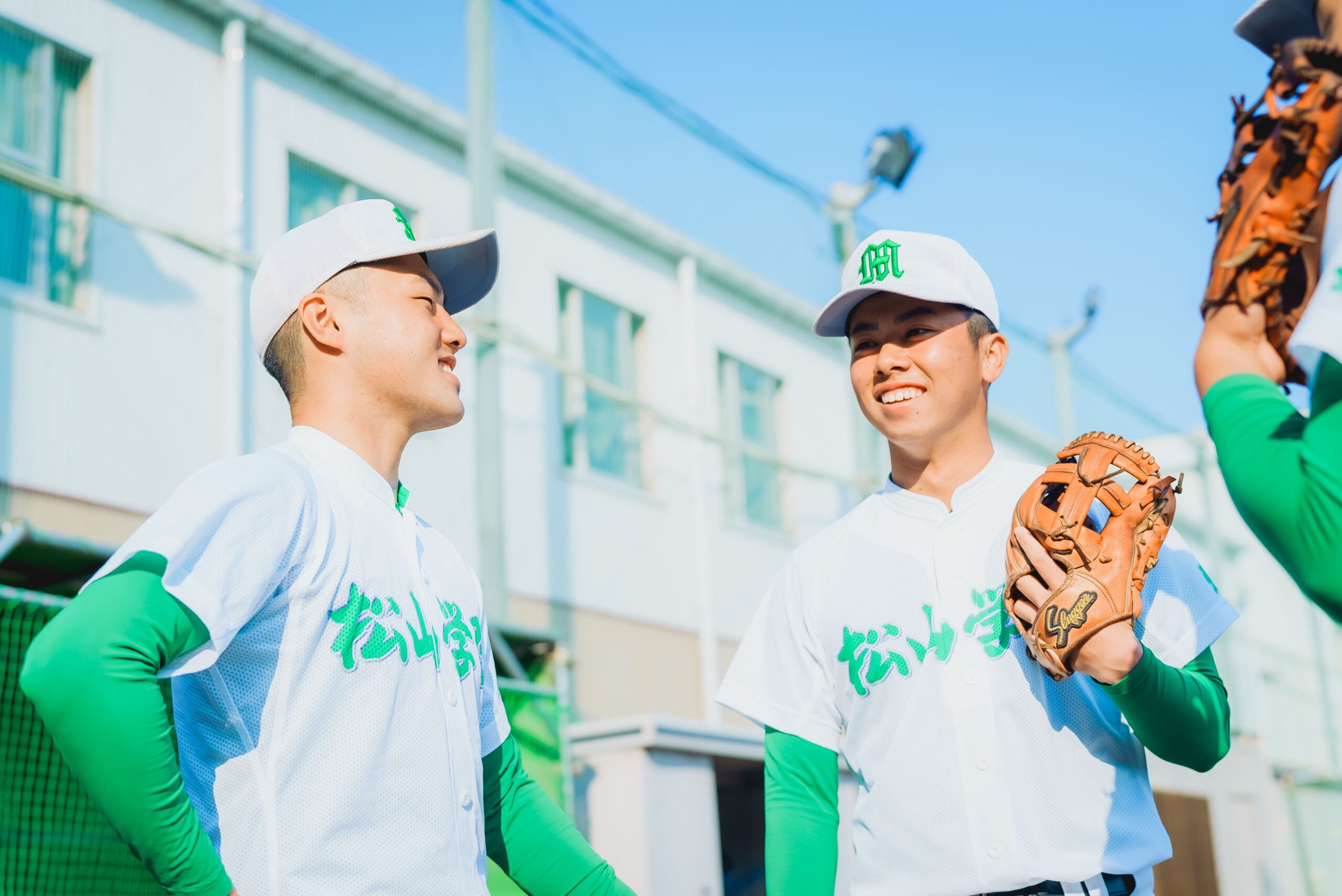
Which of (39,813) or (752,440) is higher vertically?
(752,440)

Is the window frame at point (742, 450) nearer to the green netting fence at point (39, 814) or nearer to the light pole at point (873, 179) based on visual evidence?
the light pole at point (873, 179)

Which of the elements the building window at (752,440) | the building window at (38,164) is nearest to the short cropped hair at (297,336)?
the building window at (38,164)

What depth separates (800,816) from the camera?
2865 mm

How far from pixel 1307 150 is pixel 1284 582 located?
18.9 m

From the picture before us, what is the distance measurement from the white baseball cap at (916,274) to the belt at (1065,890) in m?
1.23

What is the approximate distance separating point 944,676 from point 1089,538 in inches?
18.8

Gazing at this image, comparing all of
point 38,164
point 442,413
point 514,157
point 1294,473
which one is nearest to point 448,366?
point 442,413

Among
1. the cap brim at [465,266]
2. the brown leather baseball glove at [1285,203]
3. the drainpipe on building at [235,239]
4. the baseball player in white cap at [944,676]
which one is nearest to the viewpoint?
the brown leather baseball glove at [1285,203]

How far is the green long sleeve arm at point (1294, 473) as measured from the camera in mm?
1538

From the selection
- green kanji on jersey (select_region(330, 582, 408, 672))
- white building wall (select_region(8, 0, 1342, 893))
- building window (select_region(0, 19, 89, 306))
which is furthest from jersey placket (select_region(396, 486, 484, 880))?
building window (select_region(0, 19, 89, 306))

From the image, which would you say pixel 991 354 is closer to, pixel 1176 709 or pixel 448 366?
pixel 1176 709

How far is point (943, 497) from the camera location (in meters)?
3.04

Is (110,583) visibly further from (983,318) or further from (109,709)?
(983,318)

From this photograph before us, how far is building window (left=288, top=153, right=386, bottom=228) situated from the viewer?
27.7 feet
